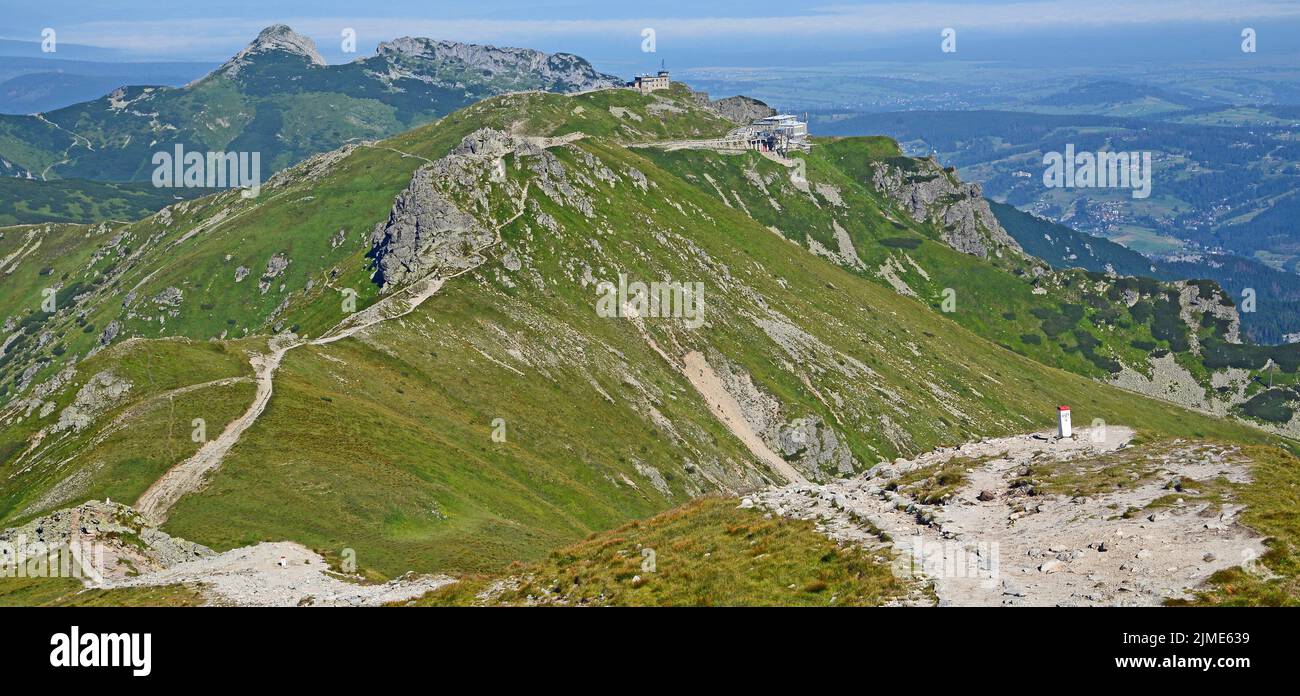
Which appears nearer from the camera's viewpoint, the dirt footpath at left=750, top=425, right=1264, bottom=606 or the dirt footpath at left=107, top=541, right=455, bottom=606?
the dirt footpath at left=750, top=425, right=1264, bottom=606

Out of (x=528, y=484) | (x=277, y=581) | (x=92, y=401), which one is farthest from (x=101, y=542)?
(x=528, y=484)

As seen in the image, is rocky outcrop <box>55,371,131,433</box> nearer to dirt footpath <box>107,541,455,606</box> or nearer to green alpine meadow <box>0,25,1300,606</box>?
green alpine meadow <box>0,25,1300,606</box>

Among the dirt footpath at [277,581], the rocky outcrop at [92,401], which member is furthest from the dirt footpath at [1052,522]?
the rocky outcrop at [92,401]

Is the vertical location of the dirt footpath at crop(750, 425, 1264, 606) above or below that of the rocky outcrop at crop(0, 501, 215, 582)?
above

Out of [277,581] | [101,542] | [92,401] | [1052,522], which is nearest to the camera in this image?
[1052,522]
